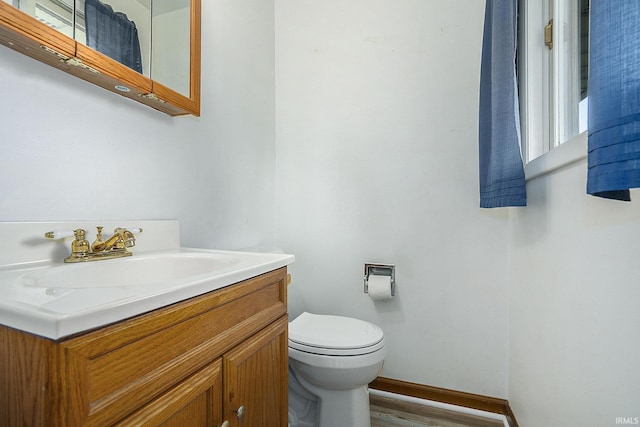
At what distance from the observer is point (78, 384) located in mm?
382

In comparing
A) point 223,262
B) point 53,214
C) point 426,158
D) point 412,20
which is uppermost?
point 412,20

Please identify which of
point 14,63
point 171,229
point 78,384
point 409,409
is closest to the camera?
point 78,384

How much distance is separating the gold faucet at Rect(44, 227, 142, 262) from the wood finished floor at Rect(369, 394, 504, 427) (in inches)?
52.4

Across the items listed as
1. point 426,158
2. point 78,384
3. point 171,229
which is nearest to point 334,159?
point 426,158

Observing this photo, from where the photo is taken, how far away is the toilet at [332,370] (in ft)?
3.73

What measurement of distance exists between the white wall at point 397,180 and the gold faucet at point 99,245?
0.98 m

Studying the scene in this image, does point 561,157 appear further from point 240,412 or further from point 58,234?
point 58,234

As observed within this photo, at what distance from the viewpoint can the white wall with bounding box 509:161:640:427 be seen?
545 millimetres

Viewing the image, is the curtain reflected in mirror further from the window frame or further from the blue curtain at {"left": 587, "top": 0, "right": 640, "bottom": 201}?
the window frame

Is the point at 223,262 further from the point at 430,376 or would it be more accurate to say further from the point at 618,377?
the point at 430,376

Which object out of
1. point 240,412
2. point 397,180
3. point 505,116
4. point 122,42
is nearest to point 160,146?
point 122,42

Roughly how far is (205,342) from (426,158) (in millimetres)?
1339

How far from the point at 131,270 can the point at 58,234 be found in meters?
0.19

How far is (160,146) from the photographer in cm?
107
